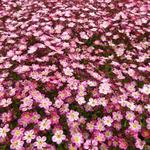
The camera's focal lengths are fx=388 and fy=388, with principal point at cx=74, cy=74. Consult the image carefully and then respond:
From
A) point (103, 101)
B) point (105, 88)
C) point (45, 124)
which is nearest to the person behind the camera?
point (45, 124)

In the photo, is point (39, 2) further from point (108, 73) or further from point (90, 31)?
point (108, 73)

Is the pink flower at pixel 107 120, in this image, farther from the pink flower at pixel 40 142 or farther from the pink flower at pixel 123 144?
the pink flower at pixel 40 142

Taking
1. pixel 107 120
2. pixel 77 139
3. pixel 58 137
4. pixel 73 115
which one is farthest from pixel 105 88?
pixel 58 137

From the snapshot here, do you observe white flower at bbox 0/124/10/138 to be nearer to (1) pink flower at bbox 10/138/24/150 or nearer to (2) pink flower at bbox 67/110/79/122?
(1) pink flower at bbox 10/138/24/150

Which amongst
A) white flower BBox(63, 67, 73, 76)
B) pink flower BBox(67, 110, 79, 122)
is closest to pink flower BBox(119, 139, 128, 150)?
pink flower BBox(67, 110, 79, 122)

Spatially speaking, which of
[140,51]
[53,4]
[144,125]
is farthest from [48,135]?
[53,4]

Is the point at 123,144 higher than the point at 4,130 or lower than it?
lower

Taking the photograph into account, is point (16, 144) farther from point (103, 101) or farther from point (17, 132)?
point (103, 101)
